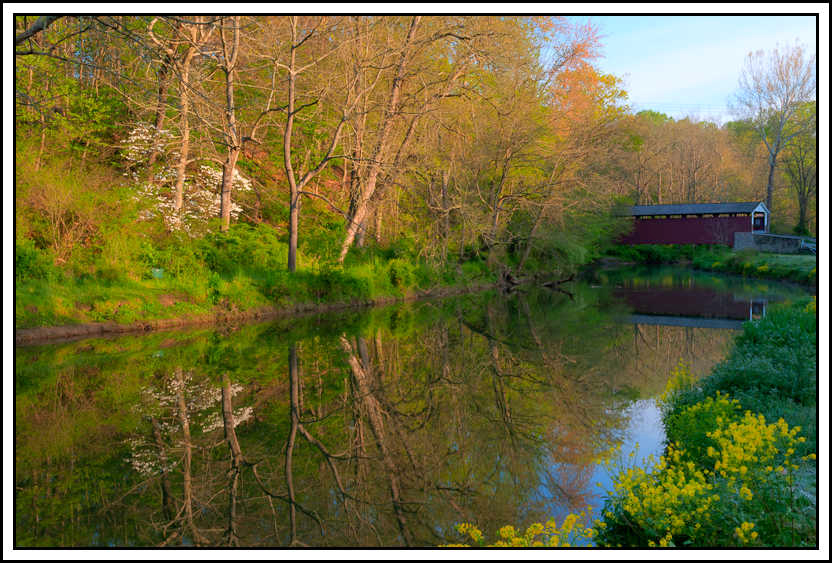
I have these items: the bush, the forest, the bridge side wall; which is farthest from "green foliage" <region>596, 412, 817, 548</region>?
the bridge side wall

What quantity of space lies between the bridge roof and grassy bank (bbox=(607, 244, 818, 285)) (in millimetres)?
2998

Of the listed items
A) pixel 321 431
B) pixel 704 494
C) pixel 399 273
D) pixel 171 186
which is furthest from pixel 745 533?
pixel 171 186

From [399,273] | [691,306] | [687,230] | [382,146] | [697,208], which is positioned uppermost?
[382,146]

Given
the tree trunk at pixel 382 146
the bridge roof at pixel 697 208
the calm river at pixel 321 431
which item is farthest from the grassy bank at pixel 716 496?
the bridge roof at pixel 697 208

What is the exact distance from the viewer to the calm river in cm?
464

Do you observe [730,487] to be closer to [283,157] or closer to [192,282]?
[192,282]

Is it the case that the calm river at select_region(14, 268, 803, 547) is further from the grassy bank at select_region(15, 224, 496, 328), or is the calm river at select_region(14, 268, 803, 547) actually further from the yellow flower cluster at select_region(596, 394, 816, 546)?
the grassy bank at select_region(15, 224, 496, 328)

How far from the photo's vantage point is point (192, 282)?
14.8 metres

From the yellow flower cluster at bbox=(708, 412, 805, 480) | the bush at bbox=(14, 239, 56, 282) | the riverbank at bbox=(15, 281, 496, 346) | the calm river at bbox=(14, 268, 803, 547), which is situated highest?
the bush at bbox=(14, 239, 56, 282)

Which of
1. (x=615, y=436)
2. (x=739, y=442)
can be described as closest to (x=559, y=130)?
(x=615, y=436)

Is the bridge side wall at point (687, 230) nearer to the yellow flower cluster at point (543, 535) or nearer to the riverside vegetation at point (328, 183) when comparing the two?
the riverside vegetation at point (328, 183)

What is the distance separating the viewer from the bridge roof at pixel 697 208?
1847 inches

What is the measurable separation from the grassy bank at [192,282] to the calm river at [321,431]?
1.20 metres

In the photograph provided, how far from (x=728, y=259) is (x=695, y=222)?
10.3 metres
